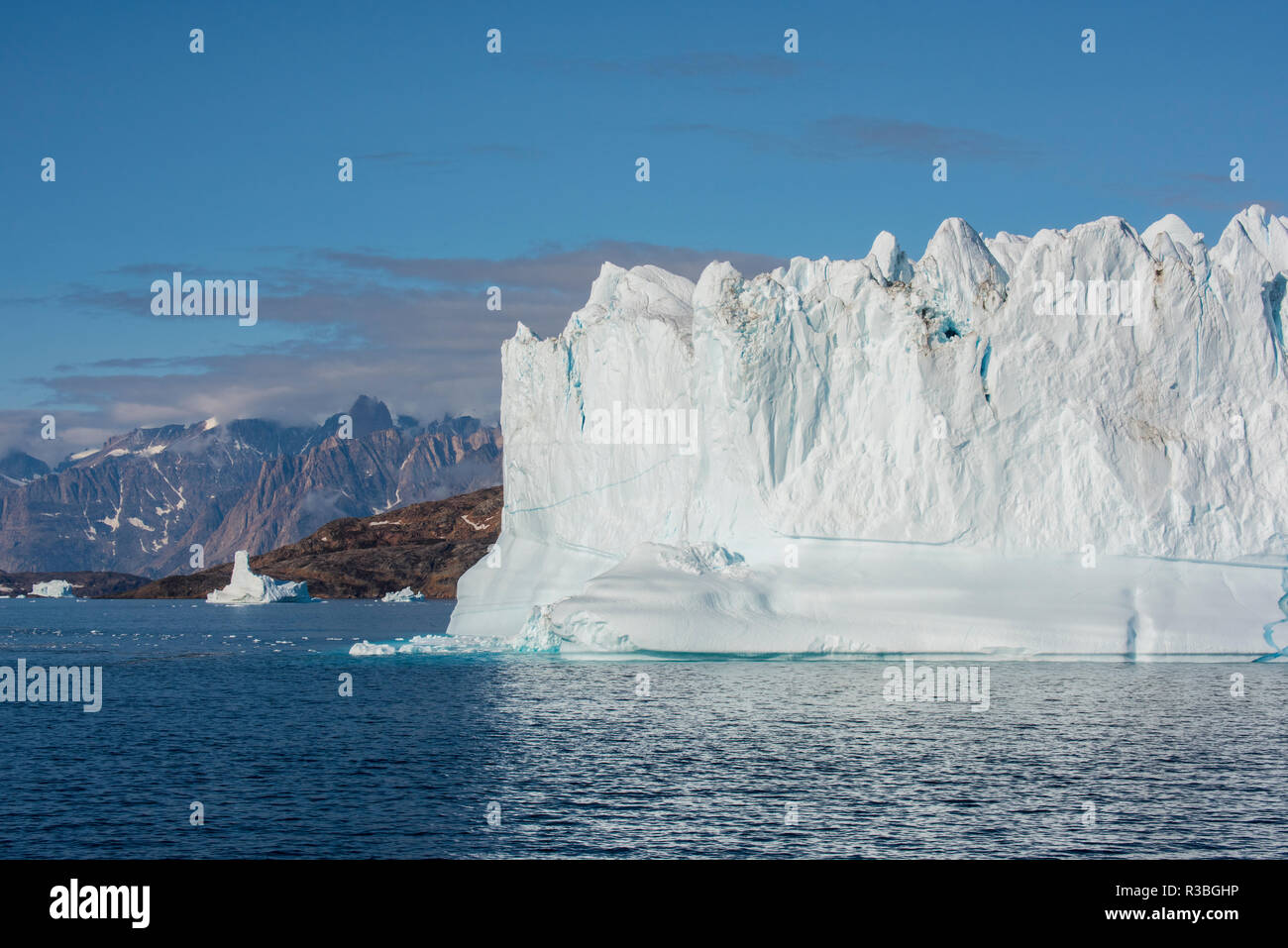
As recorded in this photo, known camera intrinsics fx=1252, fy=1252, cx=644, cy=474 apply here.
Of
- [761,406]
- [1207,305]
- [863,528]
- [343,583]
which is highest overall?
[1207,305]

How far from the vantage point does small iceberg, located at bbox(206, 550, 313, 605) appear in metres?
119

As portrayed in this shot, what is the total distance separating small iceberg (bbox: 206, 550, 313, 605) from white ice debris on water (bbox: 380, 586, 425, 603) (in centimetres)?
968

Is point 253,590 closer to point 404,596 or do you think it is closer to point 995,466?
point 404,596

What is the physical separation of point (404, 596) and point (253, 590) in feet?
58.3

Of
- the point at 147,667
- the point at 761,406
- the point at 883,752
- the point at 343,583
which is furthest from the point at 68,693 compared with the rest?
the point at 343,583

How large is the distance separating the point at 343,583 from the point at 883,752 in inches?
5339

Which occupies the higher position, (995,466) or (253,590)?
(995,466)

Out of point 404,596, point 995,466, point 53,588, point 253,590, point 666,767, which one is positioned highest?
point 995,466

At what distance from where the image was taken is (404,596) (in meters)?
135

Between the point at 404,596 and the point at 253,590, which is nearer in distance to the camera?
the point at 253,590

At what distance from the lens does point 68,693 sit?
118 ft

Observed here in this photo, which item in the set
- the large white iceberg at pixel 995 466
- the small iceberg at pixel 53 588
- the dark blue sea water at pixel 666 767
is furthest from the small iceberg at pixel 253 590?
the large white iceberg at pixel 995 466

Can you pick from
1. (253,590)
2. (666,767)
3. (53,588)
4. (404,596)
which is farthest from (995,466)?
(53,588)
